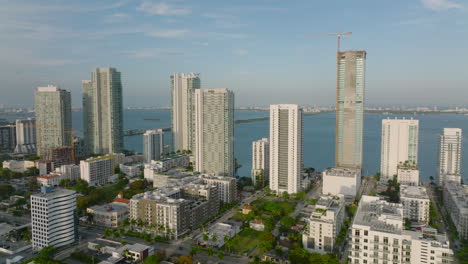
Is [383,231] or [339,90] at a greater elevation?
[339,90]

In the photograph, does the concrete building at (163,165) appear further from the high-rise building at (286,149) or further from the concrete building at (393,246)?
the concrete building at (393,246)

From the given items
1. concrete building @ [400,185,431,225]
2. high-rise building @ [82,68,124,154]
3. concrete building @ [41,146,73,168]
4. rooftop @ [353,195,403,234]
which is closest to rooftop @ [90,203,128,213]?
rooftop @ [353,195,403,234]

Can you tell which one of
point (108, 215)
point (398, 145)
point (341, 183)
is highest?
point (398, 145)

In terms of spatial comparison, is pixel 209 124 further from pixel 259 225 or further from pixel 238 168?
pixel 259 225

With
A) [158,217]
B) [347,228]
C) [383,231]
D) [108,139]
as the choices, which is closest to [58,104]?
[108,139]

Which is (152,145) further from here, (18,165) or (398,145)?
(398,145)

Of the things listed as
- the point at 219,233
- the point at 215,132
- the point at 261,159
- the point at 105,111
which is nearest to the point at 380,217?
the point at 219,233
